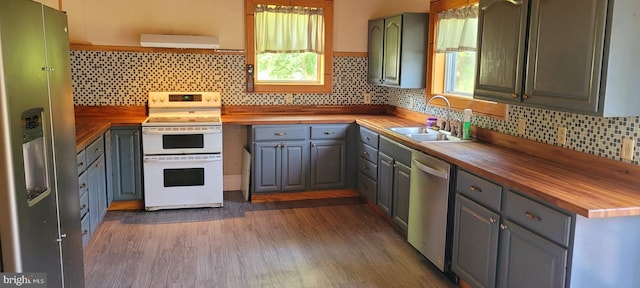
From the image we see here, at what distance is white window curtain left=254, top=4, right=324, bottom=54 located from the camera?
17.3 feet

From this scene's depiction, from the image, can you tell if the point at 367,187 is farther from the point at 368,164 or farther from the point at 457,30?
the point at 457,30

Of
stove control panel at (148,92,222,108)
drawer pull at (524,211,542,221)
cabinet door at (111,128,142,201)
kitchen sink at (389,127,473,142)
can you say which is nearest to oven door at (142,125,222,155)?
cabinet door at (111,128,142,201)

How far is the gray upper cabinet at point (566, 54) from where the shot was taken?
2.27 m

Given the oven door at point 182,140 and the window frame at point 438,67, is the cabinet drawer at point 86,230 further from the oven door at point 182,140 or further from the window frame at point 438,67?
the window frame at point 438,67

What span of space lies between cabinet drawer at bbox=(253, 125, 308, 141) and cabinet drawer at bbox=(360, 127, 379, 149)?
1.84 ft

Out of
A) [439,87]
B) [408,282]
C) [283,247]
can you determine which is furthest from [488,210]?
[439,87]

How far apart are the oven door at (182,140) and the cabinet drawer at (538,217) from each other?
9.42 ft

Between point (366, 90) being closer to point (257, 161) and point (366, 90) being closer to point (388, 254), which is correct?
→ point (257, 161)

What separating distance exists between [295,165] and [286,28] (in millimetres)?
1468

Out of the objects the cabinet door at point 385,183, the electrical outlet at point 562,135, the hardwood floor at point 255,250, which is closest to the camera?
the electrical outlet at point 562,135

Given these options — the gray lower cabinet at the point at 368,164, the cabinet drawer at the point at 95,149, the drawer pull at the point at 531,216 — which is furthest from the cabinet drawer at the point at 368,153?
the cabinet drawer at the point at 95,149

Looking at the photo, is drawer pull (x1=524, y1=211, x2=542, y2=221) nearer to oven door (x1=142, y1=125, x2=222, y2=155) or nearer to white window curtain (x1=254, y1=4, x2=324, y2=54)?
oven door (x1=142, y1=125, x2=222, y2=155)

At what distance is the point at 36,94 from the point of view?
205 centimetres

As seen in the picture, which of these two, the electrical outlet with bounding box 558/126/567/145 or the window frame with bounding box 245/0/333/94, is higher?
the window frame with bounding box 245/0/333/94
